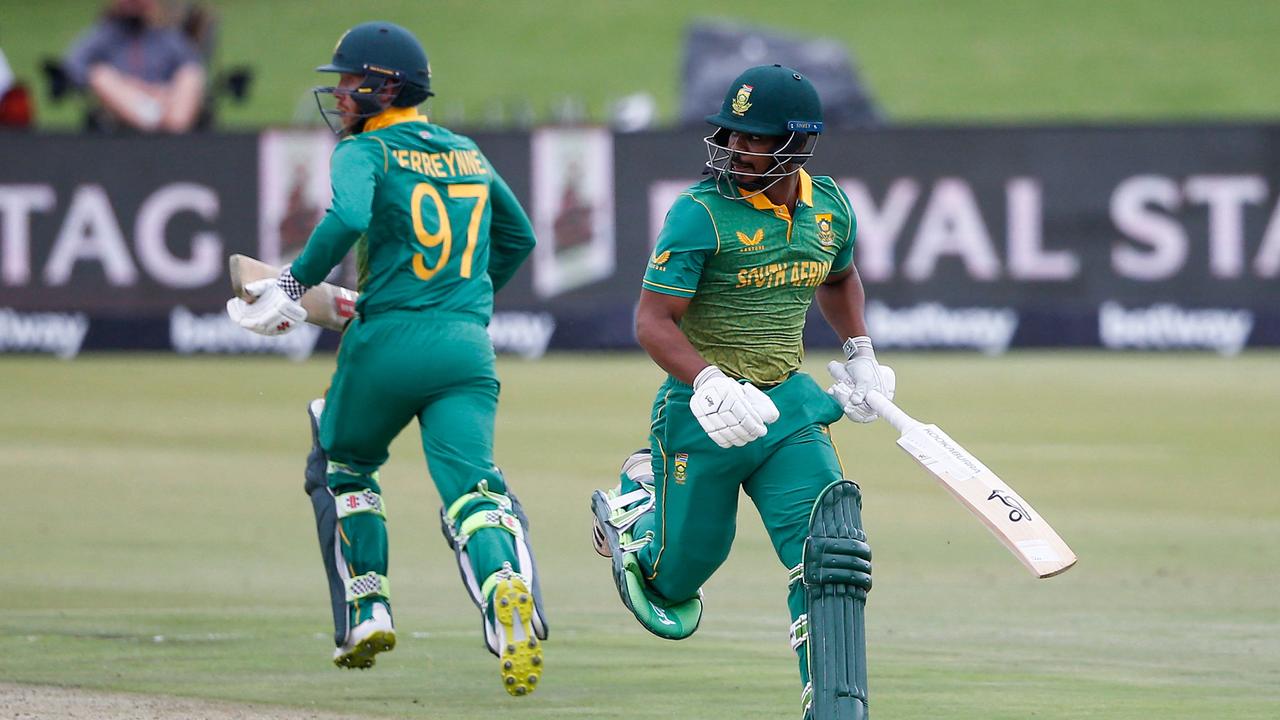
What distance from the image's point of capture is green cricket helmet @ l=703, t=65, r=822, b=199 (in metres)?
6.01

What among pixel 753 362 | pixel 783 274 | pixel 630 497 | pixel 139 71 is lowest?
pixel 630 497

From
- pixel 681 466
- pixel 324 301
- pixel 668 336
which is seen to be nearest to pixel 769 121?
pixel 668 336

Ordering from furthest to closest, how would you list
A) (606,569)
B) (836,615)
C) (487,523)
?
1. (606,569)
2. (487,523)
3. (836,615)

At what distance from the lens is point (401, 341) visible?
259 inches

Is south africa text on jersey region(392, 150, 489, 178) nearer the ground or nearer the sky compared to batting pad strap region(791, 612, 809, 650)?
nearer the sky

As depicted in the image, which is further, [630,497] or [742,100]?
[630,497]

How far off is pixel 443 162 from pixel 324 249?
1.87 ft

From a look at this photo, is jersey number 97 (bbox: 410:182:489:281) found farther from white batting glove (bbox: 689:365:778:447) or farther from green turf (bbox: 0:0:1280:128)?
green turf (bbox: 0:0:1280:128)

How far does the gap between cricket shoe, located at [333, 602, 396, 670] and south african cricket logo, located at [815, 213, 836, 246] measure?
1.94 meters

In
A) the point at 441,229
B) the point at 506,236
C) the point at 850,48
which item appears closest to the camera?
the point at 441,229

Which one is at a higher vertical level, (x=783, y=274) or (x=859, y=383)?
(x=783, y=274)

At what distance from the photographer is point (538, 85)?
34625 mm

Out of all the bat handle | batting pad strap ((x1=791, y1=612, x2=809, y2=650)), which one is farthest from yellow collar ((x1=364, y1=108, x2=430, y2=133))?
batting pad strap ((x1=791, y1=612, x2=809, y2=650))

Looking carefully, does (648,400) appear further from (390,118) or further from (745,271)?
(745,271)
